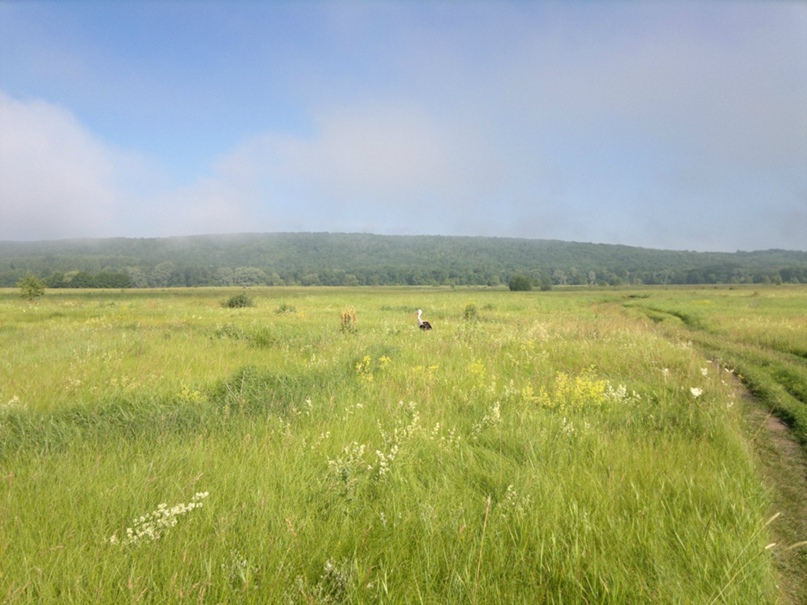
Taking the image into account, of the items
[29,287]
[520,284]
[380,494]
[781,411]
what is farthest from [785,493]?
[520,284]

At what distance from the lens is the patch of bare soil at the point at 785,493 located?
3.14 meters

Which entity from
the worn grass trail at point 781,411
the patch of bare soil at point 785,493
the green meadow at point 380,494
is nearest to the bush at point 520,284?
the worn grass trail at point 781,411

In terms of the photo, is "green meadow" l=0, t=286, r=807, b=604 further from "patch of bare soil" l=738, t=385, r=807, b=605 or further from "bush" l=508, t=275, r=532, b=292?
"bush" l=508, t=275, r=532, b=292

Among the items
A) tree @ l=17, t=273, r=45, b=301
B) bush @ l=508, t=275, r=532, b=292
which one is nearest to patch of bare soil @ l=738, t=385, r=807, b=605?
tree @ l=17, t=273, r=45, b=301

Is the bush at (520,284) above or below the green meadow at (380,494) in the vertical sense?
below

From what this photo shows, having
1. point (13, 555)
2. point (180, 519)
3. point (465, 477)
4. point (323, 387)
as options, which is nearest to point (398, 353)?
Result: point (323, 387)

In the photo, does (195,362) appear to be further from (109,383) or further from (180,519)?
(180,519)

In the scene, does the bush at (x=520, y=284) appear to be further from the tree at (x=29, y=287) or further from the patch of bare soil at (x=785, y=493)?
the patch of bare soil at (x=785, y=493)

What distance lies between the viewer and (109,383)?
7449mm

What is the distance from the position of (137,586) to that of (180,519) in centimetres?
79

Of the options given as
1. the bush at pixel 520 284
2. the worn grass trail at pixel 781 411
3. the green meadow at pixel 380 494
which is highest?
the green meadow at pixel 380 494

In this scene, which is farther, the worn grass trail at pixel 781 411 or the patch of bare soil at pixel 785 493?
the worn grass trail at pixel 781 411

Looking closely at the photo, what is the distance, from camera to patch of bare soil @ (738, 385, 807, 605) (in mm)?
3141

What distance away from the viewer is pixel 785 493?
4410 millimetres
